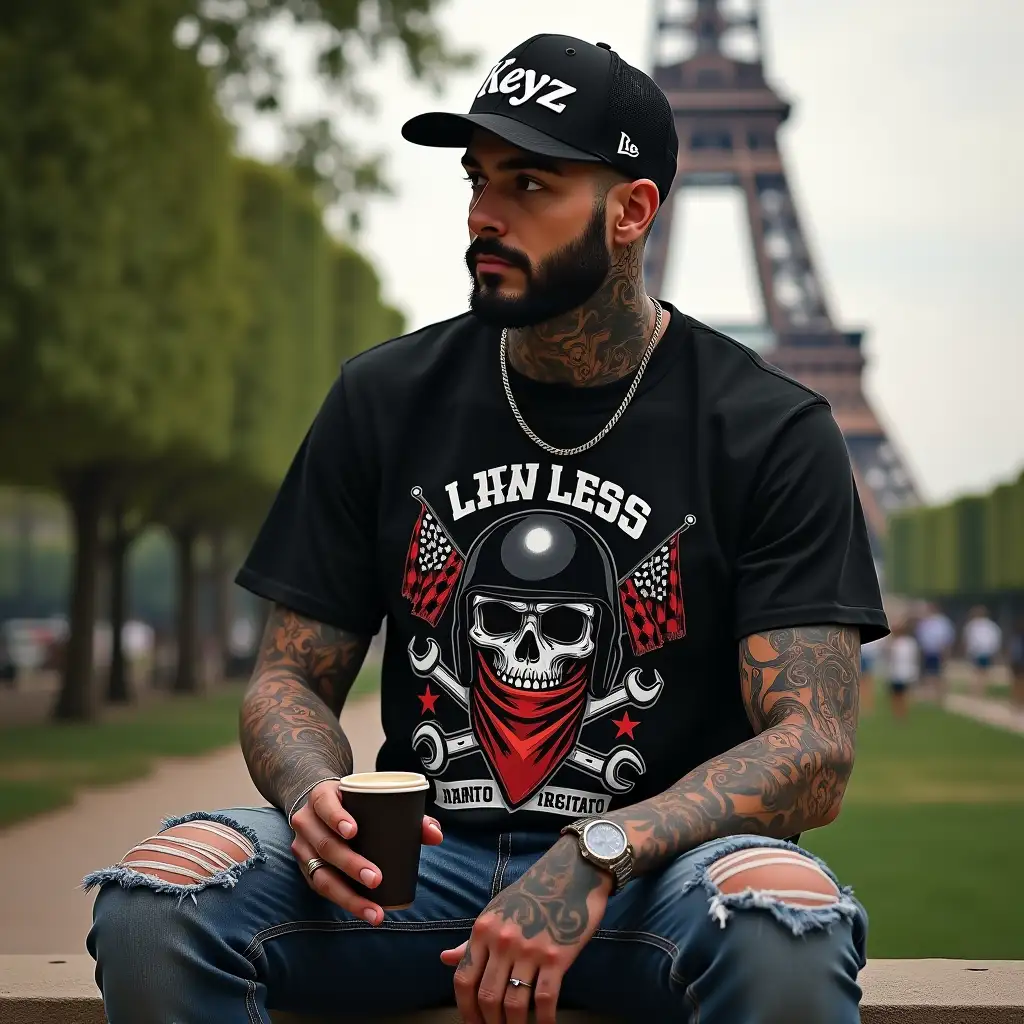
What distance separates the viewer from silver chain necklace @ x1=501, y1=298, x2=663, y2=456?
2895 mm

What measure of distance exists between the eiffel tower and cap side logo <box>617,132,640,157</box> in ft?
166

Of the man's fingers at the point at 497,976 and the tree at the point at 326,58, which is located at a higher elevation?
the tree at the point at 326,58

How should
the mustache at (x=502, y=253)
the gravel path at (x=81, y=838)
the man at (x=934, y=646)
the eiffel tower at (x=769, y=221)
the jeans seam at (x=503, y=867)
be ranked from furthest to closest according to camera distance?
the eiffel tower at (x=769, y=221)
the man at (x=934, y=646)
the gravel path at (x=81, y=838)
the mustache at (x=502, y=253)
the jeans seam at (x=503, y=867)

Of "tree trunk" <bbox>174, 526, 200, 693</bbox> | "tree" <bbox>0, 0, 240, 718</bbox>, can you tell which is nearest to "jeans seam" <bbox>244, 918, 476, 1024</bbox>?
"tree" <bbox>0, 0, 240, 718</bbox>

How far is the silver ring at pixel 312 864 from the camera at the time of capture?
246 cm

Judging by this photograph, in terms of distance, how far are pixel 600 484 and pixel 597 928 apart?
733mm

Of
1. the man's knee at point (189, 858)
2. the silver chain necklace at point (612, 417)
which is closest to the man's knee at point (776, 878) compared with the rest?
A: the man's knee at point (189, 858)

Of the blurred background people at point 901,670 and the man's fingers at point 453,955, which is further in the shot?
the blurred background people at point 901,670

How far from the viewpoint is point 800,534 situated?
2723 millimetres

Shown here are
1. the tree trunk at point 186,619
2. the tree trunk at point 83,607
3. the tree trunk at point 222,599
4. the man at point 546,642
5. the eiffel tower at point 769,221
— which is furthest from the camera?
the eiffel tower at point 769,221

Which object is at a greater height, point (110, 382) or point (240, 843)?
point (110, 382)

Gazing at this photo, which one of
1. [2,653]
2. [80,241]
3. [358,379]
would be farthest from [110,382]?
[2,653]

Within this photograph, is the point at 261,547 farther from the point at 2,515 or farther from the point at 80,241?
the point at 2,515

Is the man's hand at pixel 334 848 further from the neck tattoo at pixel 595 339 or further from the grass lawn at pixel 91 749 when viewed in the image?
the grass lawn at pixel 91 749
